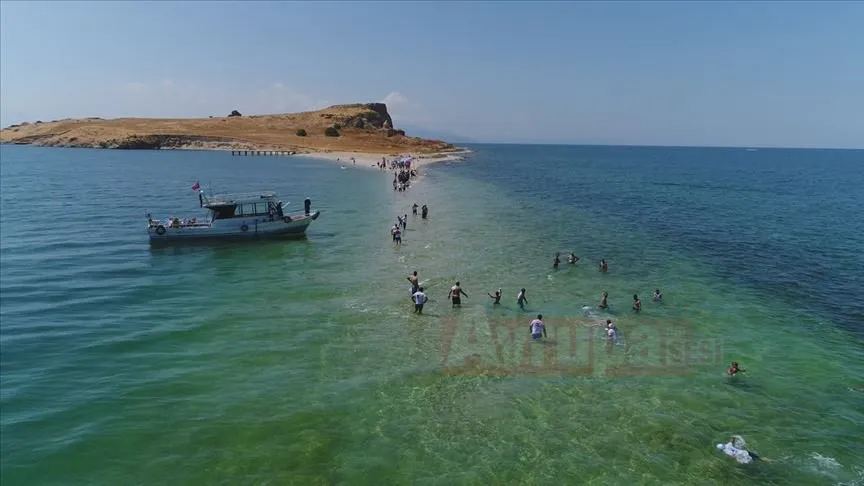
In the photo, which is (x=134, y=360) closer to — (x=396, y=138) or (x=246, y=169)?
(x=246, y=169)

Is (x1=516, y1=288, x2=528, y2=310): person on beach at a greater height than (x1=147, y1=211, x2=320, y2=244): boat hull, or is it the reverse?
(x1=147, y1=211, x2=320, y2=244): boat hull

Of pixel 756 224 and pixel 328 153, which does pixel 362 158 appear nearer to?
pixel 328 153

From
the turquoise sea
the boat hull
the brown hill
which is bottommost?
the turquoise sea

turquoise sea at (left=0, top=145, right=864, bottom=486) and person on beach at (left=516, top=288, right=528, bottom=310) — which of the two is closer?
turquoise sea at (left=0, top=145, right=864, bottom=486)

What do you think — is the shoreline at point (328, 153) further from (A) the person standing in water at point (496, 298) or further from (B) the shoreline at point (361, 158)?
(A) the person standing in water at point (496, 298)

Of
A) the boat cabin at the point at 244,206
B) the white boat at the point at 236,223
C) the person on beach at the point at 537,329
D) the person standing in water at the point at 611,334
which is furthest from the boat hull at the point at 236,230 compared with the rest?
the person standing in water at the point at 611,334

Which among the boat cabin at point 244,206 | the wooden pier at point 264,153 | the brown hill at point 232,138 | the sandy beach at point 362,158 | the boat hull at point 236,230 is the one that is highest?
the brown hill at point 232,138

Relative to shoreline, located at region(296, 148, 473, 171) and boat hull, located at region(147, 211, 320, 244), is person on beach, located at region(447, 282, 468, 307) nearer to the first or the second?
boat hull, located at region(147, 211, 320, 244)

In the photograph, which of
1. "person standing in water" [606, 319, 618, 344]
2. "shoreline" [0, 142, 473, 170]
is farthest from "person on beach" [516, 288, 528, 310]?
"shoreline" [0, 142, 473, 170]

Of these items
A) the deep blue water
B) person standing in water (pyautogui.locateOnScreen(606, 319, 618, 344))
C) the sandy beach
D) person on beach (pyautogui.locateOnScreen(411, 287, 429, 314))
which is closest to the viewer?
person standing in water (pyautogui.locateOnScreen(606, 319, 618, 344))

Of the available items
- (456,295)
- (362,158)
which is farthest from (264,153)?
(456,295)
